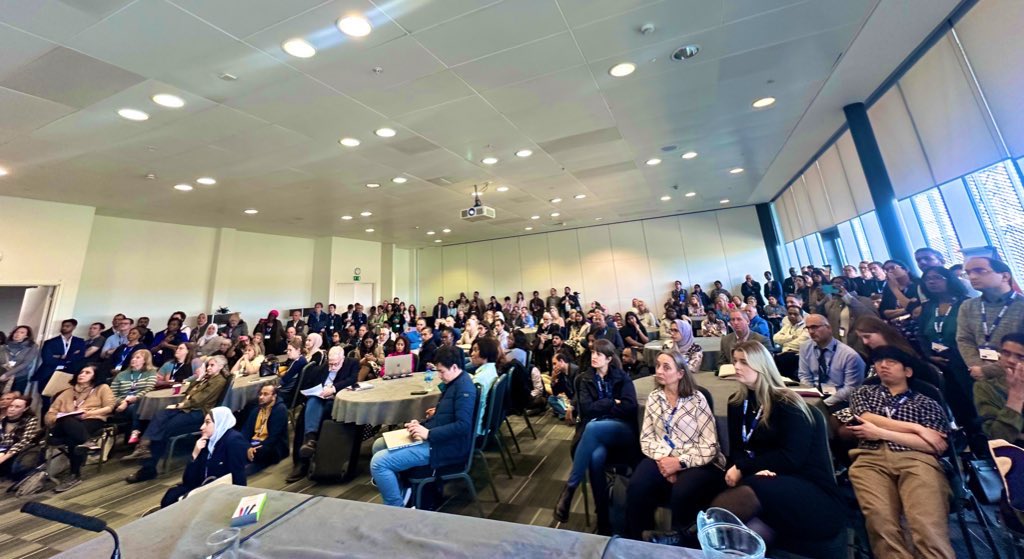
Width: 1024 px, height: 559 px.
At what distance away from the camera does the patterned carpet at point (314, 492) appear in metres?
2.64

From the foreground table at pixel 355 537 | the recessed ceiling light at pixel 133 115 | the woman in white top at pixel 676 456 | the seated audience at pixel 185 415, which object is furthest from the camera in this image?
the seated audience at pixel 185 415

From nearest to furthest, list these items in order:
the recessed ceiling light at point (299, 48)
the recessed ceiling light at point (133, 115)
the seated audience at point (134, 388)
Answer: the recessed ceiling light at point (299, 48), the recessed ceiling light at point (133, 115), the seated audience at point (134, 388)

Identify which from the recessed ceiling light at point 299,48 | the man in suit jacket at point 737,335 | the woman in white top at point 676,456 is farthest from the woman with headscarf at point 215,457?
the man in suit jacket at point 737,335

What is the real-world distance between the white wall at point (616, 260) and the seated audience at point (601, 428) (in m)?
9.05

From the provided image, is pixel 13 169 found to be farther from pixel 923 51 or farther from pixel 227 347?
pixel 923 51

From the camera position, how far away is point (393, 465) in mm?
2537

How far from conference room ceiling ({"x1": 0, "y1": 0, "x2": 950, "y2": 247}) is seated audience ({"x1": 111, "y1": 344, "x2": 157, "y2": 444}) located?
273cm

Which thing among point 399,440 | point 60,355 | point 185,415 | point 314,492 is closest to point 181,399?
point 185,415

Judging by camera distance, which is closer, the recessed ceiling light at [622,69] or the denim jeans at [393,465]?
the denim jeans at [393,465]

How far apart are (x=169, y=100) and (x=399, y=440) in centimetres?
407

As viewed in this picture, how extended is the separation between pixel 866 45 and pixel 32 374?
39.5 ft

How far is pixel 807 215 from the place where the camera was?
26.5ft

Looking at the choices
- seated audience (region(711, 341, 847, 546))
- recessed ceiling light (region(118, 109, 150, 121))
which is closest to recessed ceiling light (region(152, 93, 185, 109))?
recessed ceiling light (region(118, 109, 150, 121))

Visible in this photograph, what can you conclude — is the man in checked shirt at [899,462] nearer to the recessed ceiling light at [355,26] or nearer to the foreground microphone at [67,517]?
the foreground microphone at [67,517]
